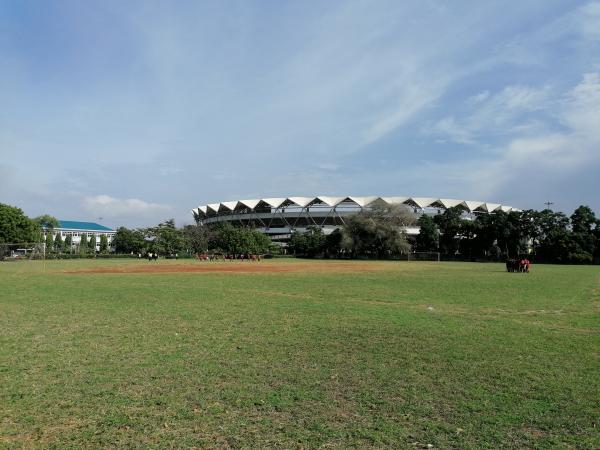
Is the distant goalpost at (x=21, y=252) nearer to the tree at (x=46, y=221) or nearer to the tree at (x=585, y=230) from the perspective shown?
the tree at (x=46, y=221)

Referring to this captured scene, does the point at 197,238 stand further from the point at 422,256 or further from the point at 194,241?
the point at 422,256

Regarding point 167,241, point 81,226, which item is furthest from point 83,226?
point 167,241

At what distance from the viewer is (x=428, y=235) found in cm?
Result: 7944

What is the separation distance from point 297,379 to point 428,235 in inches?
3020

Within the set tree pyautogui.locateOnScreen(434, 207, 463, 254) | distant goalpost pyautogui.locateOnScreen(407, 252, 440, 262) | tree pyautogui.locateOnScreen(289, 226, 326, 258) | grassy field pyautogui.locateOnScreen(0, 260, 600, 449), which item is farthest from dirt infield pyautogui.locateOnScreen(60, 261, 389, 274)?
tree pyautogui.locateOnScreen(289, 226, 326, 258)

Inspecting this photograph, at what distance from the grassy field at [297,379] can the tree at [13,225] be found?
5590 centimetres

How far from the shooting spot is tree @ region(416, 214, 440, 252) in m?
79.1

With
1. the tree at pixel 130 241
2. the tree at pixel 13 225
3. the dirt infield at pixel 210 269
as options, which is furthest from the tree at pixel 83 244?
the dirt infield at pixel 210 269

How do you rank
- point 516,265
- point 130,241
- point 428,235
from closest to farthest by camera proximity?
point 516,265 → point 428,235 → point 130,241

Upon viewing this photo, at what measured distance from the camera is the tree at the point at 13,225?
58.8 m

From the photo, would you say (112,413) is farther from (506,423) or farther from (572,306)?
(572,306)

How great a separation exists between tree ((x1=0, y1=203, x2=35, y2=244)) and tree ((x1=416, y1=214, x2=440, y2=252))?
201 feet

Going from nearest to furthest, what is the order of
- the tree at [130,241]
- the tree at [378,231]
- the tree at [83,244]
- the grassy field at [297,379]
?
1. the grassy field at [297,379]
2. the tree at [378,231]
3. the tree at [130,241]
4. the tree at [83,244]

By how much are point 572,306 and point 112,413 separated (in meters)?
14.0
